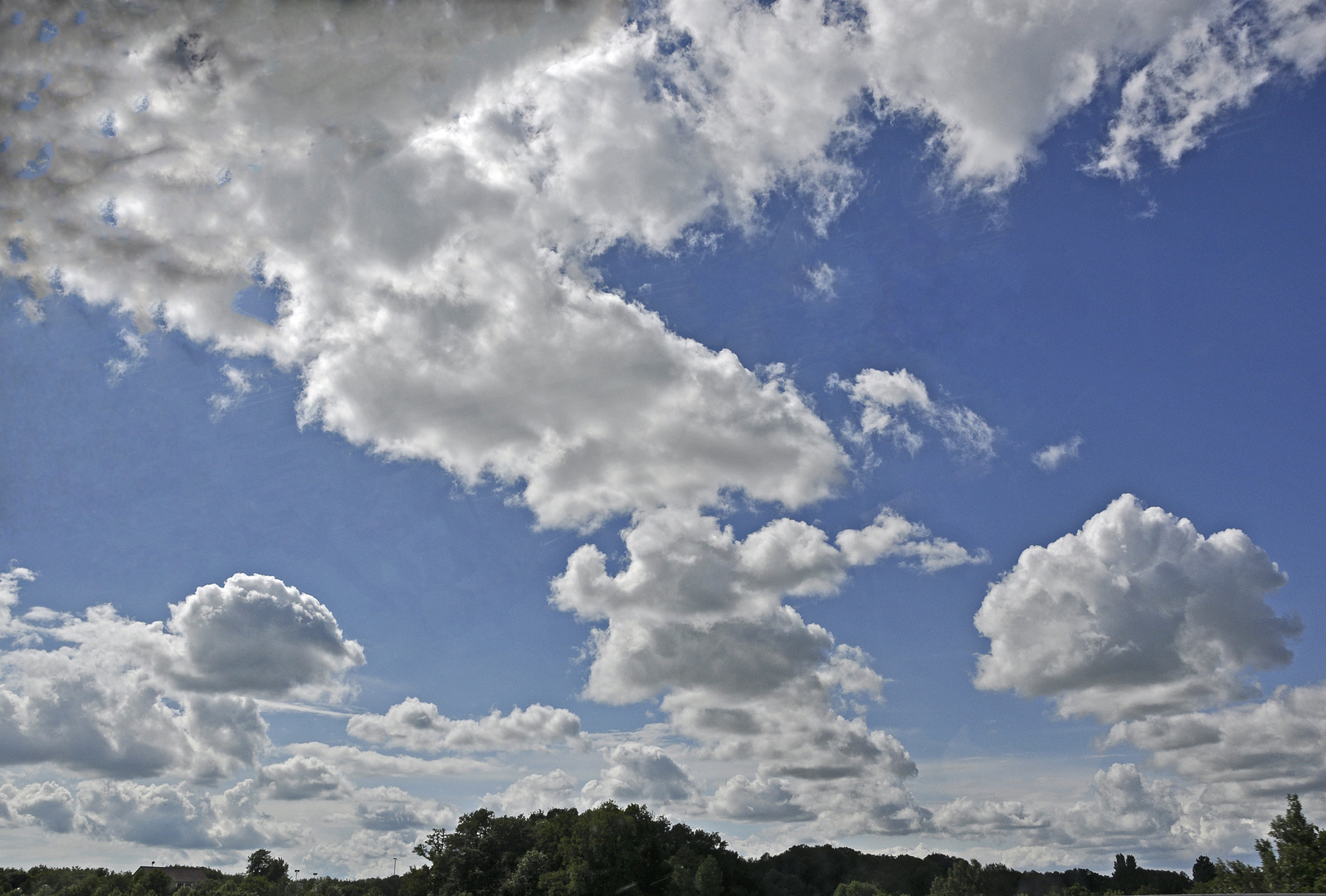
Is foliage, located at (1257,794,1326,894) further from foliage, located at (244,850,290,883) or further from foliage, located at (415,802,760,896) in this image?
foliage, located at (244,850,290,883)

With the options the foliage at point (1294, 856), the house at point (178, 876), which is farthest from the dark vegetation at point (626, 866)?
the house at point (178, 876)

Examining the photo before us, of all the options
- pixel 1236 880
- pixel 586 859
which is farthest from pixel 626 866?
pixel 1236 880

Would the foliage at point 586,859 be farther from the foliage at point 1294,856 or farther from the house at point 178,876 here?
the house at point 178,876

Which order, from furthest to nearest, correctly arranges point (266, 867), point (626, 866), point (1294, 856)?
point (266, 867)
point (626, 866)
point (1294, 856)

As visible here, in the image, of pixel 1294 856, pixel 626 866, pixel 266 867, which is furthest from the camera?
pixel 266 867

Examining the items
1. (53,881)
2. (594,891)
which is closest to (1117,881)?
(594,891)

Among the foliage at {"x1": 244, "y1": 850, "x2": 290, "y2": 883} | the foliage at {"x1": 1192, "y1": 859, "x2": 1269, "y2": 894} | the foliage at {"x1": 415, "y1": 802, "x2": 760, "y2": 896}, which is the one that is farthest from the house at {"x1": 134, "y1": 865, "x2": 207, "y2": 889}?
the foliage at {"x1": 1192, "y1": 859, "x2": 1269, "y2": 894}

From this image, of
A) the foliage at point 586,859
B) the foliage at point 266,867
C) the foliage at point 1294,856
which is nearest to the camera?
the foliage at point 1294,856

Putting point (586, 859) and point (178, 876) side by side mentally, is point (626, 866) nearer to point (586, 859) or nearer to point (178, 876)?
point (586, 859)

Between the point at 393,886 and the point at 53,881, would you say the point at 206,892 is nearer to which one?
the point at 393,886

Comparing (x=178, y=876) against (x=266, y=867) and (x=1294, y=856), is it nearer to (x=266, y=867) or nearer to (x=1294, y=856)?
(x=266, y=867)

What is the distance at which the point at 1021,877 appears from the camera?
165 m

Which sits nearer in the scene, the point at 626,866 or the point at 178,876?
the point at 626,866

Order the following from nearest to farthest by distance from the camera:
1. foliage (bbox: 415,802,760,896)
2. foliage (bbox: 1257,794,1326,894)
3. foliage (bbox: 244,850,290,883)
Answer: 1. foliage (bbox: 1257,794,1326,894)
2. foliage (bbox: 415,802,760,896)
3. foliage (bbox: 244,850,290,883)
